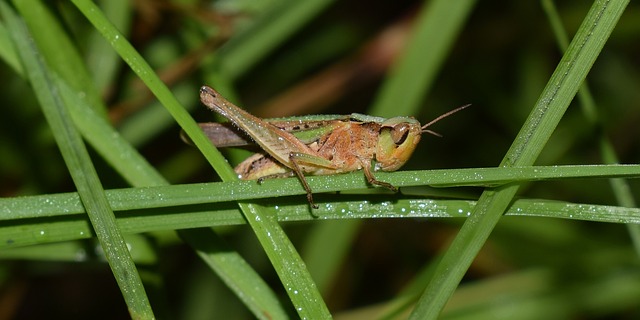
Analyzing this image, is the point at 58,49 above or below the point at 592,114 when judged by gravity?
above

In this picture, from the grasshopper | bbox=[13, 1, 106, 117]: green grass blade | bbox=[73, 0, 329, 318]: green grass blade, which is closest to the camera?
bbox=[73, 0, 329, 318]: green grass blade

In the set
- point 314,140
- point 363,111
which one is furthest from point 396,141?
point 363,111

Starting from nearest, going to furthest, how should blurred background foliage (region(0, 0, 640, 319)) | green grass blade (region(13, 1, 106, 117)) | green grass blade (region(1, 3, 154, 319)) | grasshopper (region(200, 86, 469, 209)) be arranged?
green grass blade (region(1, 3, 154, 319)), green grass blade (region(13, 1, 106, 117)), grasshopper (region(200, 86, 469, 209)), blurred background foliage (region(0, 0, 640, 319))

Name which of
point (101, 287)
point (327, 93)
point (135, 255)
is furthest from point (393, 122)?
point (101, 287)

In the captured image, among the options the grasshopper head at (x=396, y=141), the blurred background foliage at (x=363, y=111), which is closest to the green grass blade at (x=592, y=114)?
the blurred background foliage at (x=363, y=111)

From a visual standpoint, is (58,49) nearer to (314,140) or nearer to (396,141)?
(314,140)

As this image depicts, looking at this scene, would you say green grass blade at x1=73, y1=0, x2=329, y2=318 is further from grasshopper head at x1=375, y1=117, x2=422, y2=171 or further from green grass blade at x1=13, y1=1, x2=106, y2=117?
grasshopper head at x1=375, y1=117, x2=422, y2=171

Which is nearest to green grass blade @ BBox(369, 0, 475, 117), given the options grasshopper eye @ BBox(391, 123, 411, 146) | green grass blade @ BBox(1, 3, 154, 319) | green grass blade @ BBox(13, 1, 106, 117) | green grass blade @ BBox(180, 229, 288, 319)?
grasshopper eye @ BBox(391, 123, 411, 146)
